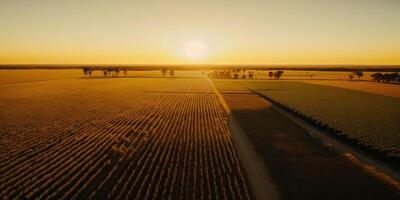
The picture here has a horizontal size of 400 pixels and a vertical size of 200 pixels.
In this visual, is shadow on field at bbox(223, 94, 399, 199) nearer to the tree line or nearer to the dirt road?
the dirt road

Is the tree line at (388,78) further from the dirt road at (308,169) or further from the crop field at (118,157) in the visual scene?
the crop field at (118,157)

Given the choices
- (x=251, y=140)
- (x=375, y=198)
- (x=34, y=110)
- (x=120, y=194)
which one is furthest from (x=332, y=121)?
(x=34, y=110)

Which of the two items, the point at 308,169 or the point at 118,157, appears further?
the point at 118,157

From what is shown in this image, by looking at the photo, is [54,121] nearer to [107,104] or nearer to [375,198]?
[107,104]

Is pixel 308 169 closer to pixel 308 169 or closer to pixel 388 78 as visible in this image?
pixel 308 169

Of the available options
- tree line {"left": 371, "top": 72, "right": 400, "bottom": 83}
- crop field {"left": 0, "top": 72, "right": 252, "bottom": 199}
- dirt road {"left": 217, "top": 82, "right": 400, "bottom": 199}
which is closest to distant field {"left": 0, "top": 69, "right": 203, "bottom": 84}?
crop field {"left": 0, "top": 72, "right": 252, "bottom": 199}

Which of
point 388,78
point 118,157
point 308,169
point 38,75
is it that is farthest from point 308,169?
point 38,75
